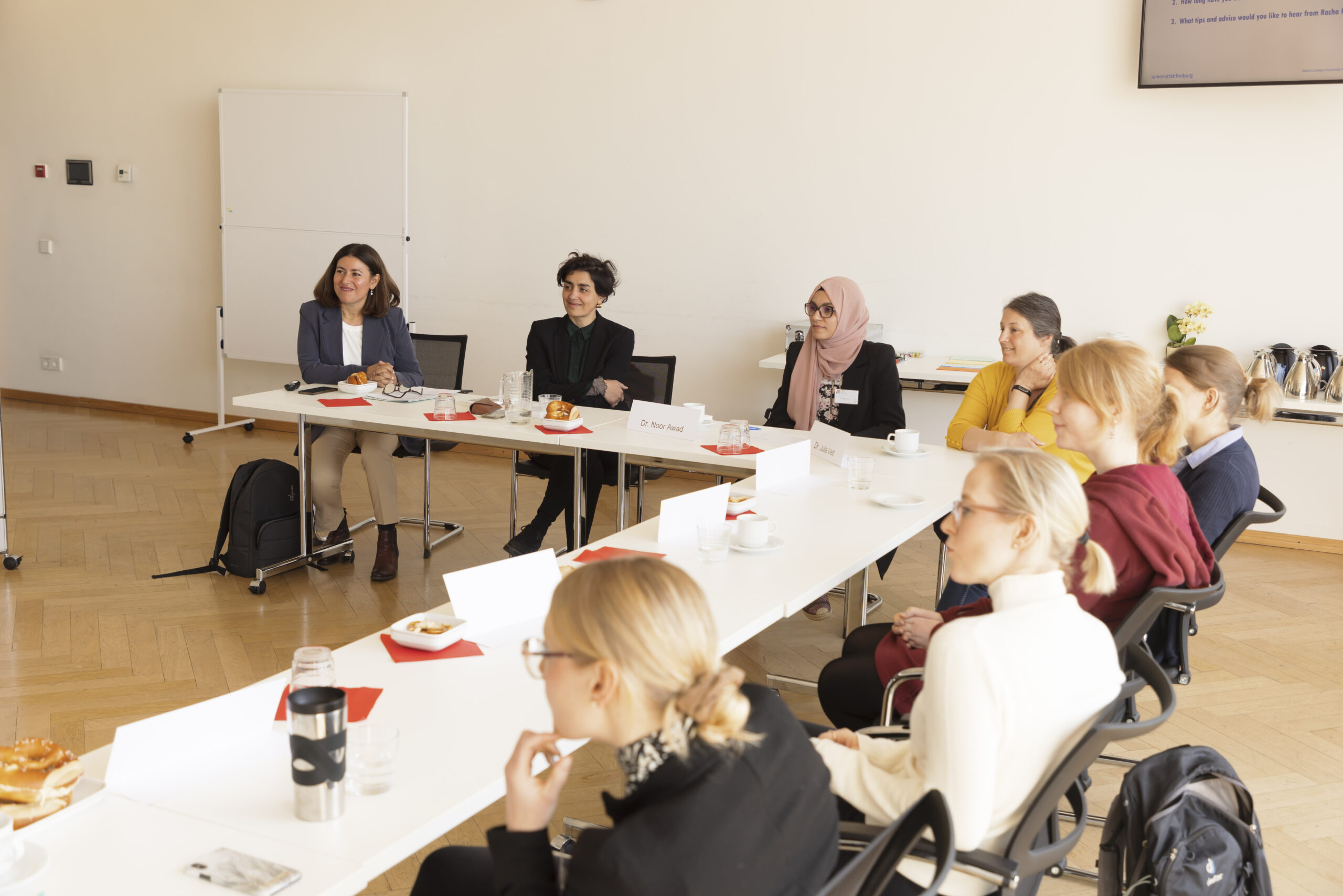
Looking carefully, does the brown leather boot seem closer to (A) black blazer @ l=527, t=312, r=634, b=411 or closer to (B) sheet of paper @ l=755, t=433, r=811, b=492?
(A) black blazer @ l=527, t=312, r=634, b=411

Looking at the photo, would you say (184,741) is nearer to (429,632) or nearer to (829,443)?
(429,632)

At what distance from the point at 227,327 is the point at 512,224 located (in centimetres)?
215

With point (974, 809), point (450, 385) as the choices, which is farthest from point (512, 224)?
point (974, 809)

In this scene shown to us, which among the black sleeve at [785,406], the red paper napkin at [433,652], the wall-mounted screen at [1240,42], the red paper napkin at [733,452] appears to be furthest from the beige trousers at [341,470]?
the wall-mounted screen at [1240,42]

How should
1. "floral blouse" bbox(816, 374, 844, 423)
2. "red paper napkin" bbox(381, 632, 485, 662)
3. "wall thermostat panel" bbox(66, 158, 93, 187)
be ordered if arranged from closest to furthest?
"red paper napkin" bbox(381, 632, 485, 662) → "floral blouse" bbox(816, 374, 844, 423) → "wall thermostat panel" bbox(66, 158, 93, 187)

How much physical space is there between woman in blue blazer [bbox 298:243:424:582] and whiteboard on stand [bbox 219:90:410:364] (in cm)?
207

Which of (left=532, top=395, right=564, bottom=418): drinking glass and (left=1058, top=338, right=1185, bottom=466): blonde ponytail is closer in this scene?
(left=1058, top=338, right=1185, bottom=466): blonde ponytail

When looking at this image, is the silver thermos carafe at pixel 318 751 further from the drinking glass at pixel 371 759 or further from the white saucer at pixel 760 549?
the white saucer at pixel 760 549

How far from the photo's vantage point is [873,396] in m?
4.41

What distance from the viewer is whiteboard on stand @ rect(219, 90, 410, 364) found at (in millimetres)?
6852

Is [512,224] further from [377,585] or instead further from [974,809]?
[974,809]

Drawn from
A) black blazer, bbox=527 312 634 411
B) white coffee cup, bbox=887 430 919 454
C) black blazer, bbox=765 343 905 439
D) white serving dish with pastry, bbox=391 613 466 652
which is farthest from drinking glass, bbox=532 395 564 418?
white serving dish with pastry, bbox=391 613 466 652

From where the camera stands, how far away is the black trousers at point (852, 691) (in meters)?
2.46

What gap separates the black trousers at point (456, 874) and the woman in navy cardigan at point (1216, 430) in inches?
80.7
